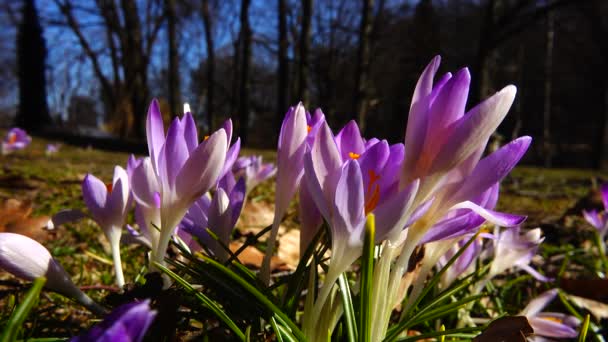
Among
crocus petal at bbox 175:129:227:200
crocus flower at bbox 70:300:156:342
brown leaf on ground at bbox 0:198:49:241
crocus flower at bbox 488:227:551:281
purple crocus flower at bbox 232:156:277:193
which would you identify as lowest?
crocus flower at bbox 488:227:551:281

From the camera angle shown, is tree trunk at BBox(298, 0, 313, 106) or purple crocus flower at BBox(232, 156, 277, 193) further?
tree trunk at BBox(298, 0, 313, 106)

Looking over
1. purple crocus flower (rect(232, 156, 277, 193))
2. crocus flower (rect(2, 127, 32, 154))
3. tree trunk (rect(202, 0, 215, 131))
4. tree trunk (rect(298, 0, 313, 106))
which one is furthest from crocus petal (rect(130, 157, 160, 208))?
tree trunk (rect(202, 0, 215, 131))

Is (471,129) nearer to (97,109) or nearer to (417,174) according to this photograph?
(417,174)

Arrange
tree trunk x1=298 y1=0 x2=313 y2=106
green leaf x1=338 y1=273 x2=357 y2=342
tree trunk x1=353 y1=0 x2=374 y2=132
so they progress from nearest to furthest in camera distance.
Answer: green leaf x1=338 y1=273 x2=357 y2=342
tree trunk x1=353 y1=0 x2=374 y2=132
tree trunk x1=298 y1=0 x2=313 y2=106

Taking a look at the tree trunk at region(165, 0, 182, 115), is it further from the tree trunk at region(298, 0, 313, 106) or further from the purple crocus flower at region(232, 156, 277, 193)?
the purple crocus flower at region(232, 156, 277, 193)

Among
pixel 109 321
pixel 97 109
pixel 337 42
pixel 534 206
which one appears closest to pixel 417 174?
pixel 109 321

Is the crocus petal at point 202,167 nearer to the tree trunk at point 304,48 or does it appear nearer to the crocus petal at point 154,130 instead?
the crocus petal at point 154,130

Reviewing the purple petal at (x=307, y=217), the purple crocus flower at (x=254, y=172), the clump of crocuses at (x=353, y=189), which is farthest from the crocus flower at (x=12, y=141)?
the purple petal at (x=307, y=217)
